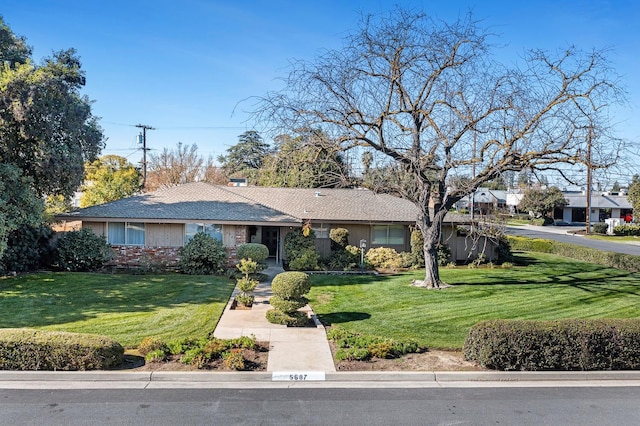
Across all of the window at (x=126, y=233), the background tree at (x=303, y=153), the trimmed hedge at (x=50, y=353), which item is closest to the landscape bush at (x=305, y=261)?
the background tree at (x=303, y=153)

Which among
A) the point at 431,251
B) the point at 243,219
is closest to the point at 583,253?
the point at 431,251

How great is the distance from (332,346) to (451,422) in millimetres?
3907

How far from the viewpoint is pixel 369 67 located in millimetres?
16141

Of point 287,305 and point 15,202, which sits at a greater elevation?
point 15,202

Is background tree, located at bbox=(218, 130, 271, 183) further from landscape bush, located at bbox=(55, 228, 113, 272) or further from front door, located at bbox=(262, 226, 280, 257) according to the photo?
landscape bush, located at bbox=(55, 228, 113, 272)

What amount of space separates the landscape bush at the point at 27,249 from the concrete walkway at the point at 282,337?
9441mm

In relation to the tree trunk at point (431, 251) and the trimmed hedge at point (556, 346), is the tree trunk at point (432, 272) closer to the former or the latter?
the tree trunk at point (431, 251)

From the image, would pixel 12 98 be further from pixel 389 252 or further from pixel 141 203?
pixel 389 252

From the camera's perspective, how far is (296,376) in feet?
29.6

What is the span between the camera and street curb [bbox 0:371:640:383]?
341 inches

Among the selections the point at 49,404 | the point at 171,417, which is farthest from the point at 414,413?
the point at 49,404

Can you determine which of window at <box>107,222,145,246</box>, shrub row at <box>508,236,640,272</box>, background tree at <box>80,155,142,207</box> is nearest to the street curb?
window at <box>107,222,145,246</box>

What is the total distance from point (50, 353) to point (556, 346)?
30.7ft

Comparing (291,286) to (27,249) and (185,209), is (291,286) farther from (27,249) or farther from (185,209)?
(27,249)
